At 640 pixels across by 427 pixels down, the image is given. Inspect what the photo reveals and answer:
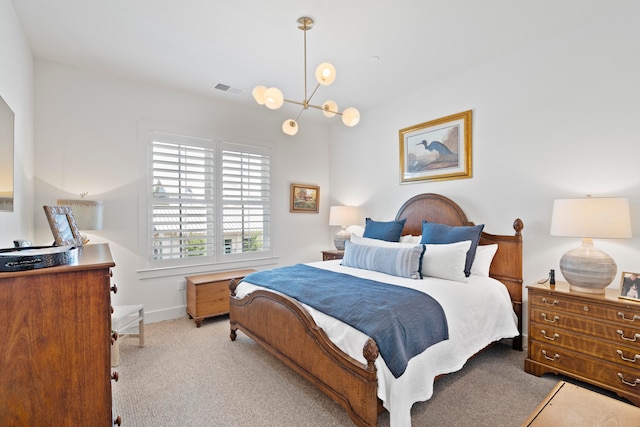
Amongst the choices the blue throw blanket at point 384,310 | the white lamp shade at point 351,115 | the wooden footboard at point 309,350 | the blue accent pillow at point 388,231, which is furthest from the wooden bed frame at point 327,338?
the white lamp shade at point 351,115

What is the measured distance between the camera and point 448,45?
295 centimetres

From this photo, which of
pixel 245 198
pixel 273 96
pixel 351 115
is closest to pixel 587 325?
pixel 351 115

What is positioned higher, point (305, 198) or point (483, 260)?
point (305, 198)

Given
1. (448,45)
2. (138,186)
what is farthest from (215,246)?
(448,45)

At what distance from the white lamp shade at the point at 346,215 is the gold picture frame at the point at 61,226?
3.14 m

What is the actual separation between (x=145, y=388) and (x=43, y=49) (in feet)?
10.4

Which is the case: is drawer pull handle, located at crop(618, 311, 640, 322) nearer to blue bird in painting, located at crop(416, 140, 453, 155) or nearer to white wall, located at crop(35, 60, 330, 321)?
blue bird in painting, located at crop(416, 140, 453, 155)

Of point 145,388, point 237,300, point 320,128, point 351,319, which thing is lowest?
point 145,388

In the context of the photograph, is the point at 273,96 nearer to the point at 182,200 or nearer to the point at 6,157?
the point at 6,157

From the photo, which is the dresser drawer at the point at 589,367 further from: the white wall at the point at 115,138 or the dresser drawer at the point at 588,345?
the white wall at the point at 115,138

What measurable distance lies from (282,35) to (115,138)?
2.21m

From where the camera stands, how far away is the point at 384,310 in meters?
1.94

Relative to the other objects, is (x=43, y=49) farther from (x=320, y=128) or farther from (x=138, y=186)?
(x=320, y=128)

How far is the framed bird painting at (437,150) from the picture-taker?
3508mm
